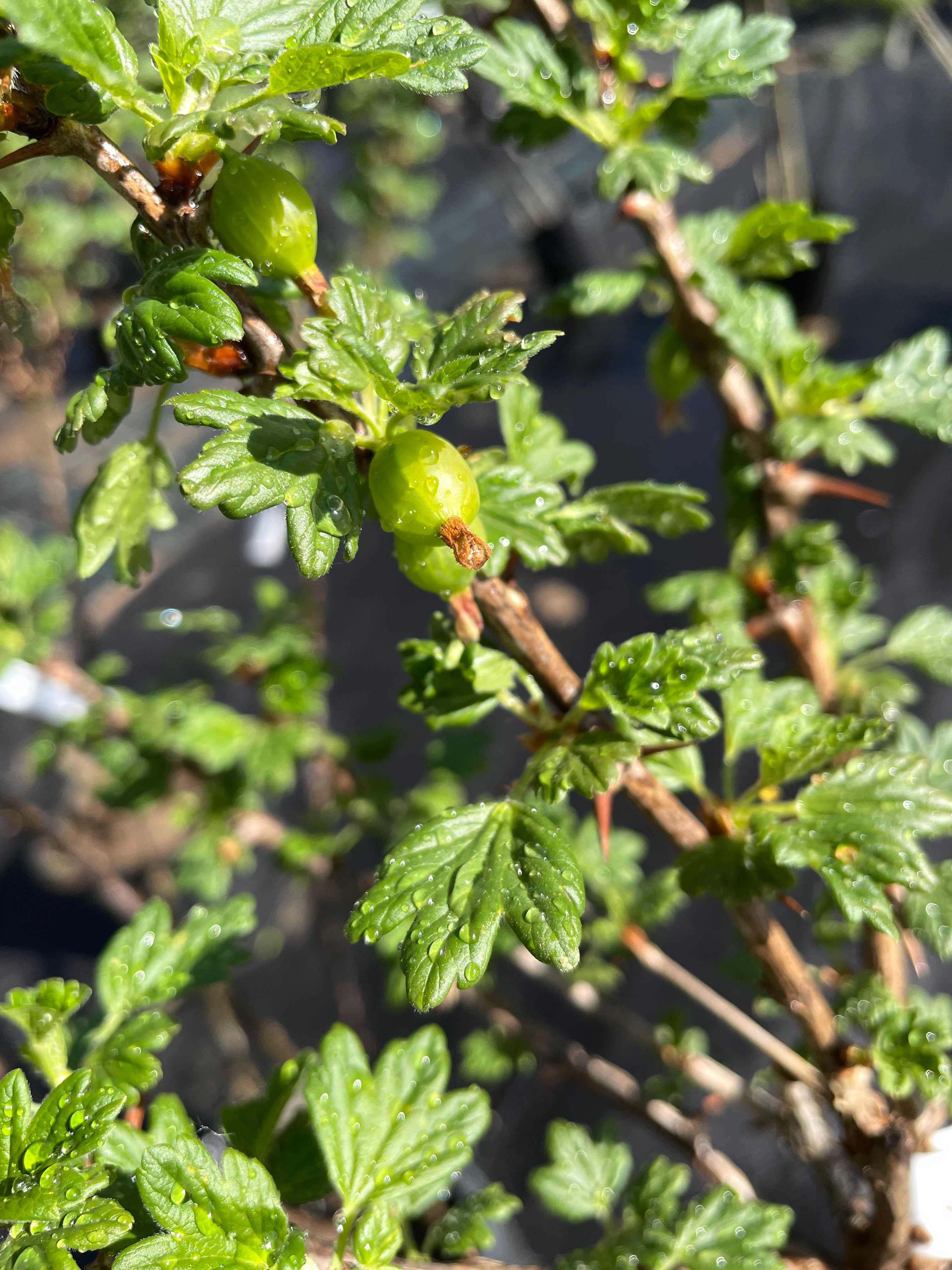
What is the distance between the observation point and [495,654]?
2.57 feet

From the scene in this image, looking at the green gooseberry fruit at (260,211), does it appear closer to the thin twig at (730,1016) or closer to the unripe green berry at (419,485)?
the unripe green berry at (419,485)

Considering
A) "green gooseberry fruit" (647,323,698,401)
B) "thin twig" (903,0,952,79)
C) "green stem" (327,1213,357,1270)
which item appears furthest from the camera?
"thin twig" (903,0,952,79)

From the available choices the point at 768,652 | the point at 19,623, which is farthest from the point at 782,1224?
the point at 768,652

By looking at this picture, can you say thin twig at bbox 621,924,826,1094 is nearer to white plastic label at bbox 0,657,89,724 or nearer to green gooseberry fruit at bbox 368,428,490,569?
green gooseberry fruit at bbox 368,428,490,569

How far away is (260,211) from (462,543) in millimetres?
256

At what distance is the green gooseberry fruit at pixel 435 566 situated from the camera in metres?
0.66

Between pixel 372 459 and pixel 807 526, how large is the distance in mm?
752

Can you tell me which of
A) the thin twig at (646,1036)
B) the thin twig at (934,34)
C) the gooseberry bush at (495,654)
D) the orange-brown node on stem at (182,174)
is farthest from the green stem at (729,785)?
the thin twig at (934,34)

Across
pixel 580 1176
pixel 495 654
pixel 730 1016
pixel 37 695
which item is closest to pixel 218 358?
pixel 495 654

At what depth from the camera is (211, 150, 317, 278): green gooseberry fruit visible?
0.59 metres

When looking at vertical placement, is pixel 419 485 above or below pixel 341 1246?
above

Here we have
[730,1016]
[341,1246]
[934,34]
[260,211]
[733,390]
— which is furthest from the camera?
[934,34]

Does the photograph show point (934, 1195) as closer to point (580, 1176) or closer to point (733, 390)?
point (580, 1176)

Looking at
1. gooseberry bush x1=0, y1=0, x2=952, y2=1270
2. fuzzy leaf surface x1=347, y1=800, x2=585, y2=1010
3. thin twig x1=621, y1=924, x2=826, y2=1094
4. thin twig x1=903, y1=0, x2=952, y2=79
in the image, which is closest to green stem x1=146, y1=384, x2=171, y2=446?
gooseberry bush x1=0, y1=0, x2=952, y2=1270
